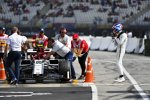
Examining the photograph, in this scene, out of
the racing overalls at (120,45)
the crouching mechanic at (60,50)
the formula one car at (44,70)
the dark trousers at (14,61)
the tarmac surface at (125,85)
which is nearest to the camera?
the tarmac surface at (125,85)

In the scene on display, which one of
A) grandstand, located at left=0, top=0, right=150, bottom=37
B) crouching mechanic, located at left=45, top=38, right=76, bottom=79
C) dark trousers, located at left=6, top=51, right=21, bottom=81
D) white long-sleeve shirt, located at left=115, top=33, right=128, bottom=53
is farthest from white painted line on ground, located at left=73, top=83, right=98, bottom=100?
grandstand, located at left=0, top=0, right=150, bottom=37

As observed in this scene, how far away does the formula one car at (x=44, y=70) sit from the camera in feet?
45.8

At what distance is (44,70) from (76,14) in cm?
3468

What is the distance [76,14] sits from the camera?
48594mm

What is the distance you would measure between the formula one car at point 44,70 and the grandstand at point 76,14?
28898 mm

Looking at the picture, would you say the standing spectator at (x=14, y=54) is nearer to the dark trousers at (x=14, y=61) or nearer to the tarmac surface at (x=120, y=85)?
the dark trousers at (x=14, y=61)

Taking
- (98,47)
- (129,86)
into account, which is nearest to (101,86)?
(129,86)

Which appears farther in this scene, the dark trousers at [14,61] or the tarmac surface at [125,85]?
the dark trousers at [14,61]

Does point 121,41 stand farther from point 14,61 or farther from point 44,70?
point 14,61

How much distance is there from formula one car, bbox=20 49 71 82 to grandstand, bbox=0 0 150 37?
1138 inches

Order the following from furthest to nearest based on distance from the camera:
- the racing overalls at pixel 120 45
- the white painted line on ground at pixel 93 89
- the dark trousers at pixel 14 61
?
the racing overalls at pixel 120 45 → the dark trousers at pixel 14 61 → the white painted line on ground at pixel 93 89

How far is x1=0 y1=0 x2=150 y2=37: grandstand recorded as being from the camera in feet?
147

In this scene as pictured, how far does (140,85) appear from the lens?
13477 millimetres

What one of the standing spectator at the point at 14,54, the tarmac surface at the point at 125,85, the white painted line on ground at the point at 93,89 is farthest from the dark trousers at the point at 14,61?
the tarmac surface at the point at 125,85
